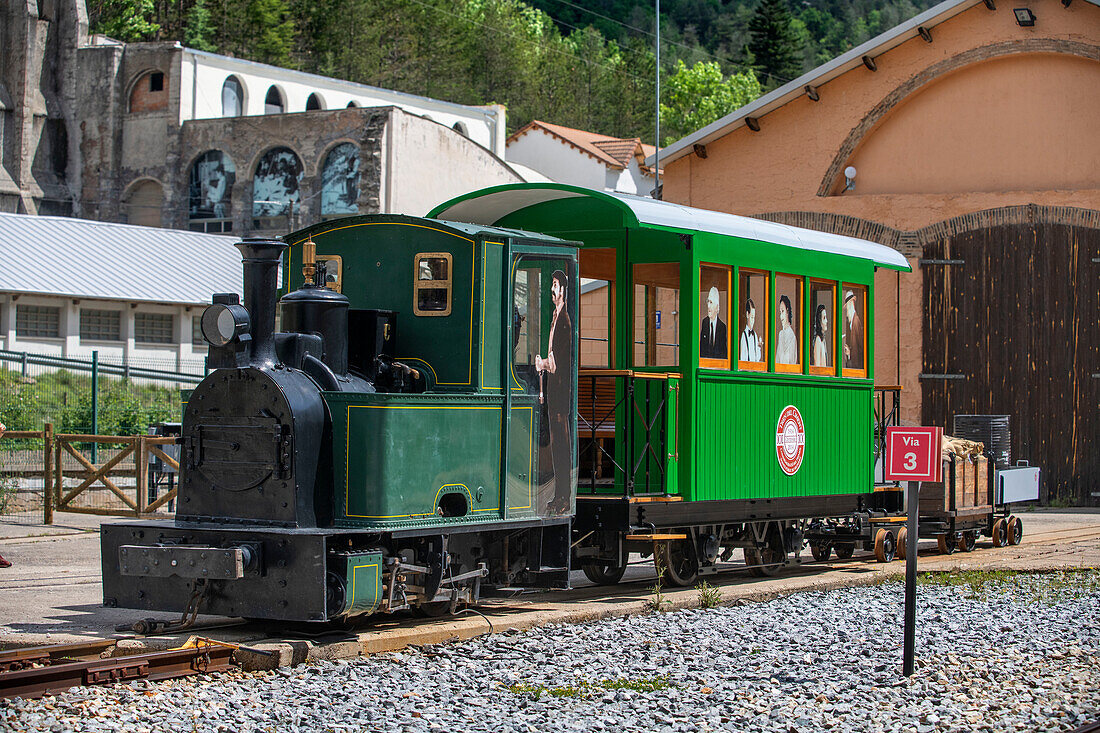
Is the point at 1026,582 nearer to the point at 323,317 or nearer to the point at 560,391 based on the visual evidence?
the point at 560,391

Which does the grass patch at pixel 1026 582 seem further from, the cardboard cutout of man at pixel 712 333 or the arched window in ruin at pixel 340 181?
the arched window in ruin at pixel 340 181

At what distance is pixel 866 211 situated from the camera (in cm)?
2309

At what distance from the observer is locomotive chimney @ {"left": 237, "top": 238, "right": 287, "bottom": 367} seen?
29.1 feet

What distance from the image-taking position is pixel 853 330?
46.3 ft

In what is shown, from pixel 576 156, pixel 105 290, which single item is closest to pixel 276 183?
pixel 105 290

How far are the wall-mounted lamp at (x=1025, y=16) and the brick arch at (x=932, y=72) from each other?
31 cm

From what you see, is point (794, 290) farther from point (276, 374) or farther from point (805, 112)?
point (805, 112)

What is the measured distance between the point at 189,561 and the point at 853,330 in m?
7.85

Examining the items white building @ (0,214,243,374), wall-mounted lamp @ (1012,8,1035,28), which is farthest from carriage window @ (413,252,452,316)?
white building @ (0,214,243,374)

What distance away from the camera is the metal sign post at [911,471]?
8.38m

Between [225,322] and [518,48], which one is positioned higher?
[518,48]

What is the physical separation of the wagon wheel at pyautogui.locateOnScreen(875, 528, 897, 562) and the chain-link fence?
8713mm

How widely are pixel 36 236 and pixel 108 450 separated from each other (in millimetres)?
18139

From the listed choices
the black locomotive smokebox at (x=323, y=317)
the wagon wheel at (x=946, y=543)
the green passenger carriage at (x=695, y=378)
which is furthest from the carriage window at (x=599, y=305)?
the wagon wheel at (x=946, y=543)
